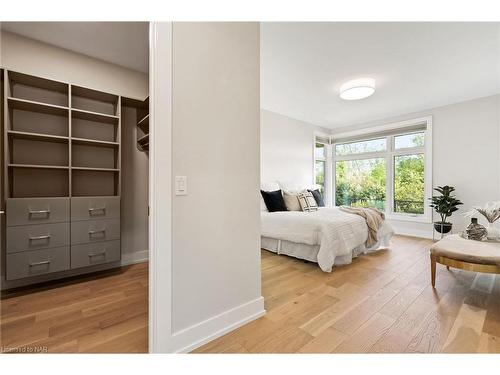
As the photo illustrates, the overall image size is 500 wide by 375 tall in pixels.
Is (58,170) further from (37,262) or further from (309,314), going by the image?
(309,314)

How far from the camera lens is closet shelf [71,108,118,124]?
245 centimetres

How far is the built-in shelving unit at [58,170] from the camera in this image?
6.85 feet

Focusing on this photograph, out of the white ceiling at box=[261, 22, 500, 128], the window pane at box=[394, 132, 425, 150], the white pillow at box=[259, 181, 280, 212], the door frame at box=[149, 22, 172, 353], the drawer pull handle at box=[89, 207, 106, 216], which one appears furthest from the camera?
the window pane at box=[394, 132, 425, 150]

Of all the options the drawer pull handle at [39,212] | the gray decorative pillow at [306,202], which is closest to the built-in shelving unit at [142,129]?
the drawer pull handle at [39,212]

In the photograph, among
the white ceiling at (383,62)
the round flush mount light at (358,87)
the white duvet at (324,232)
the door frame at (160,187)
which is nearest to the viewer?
the door frame at (160,187)

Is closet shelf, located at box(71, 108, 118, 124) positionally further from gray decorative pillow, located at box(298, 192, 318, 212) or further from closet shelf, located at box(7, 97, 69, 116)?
gray decorative pillow, located at box(298, 192, 318, 212)

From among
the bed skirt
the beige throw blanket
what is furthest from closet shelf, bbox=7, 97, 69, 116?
the beige throw blanket

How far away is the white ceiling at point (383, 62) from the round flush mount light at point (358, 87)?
0.31ft

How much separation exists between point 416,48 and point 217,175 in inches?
106

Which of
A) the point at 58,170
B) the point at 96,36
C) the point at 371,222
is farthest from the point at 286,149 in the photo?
the point at 58,170

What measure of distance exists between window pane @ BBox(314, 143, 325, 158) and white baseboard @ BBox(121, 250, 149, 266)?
14.0ft

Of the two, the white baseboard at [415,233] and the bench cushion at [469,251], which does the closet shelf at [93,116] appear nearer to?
the bench cushion at [469,251]
